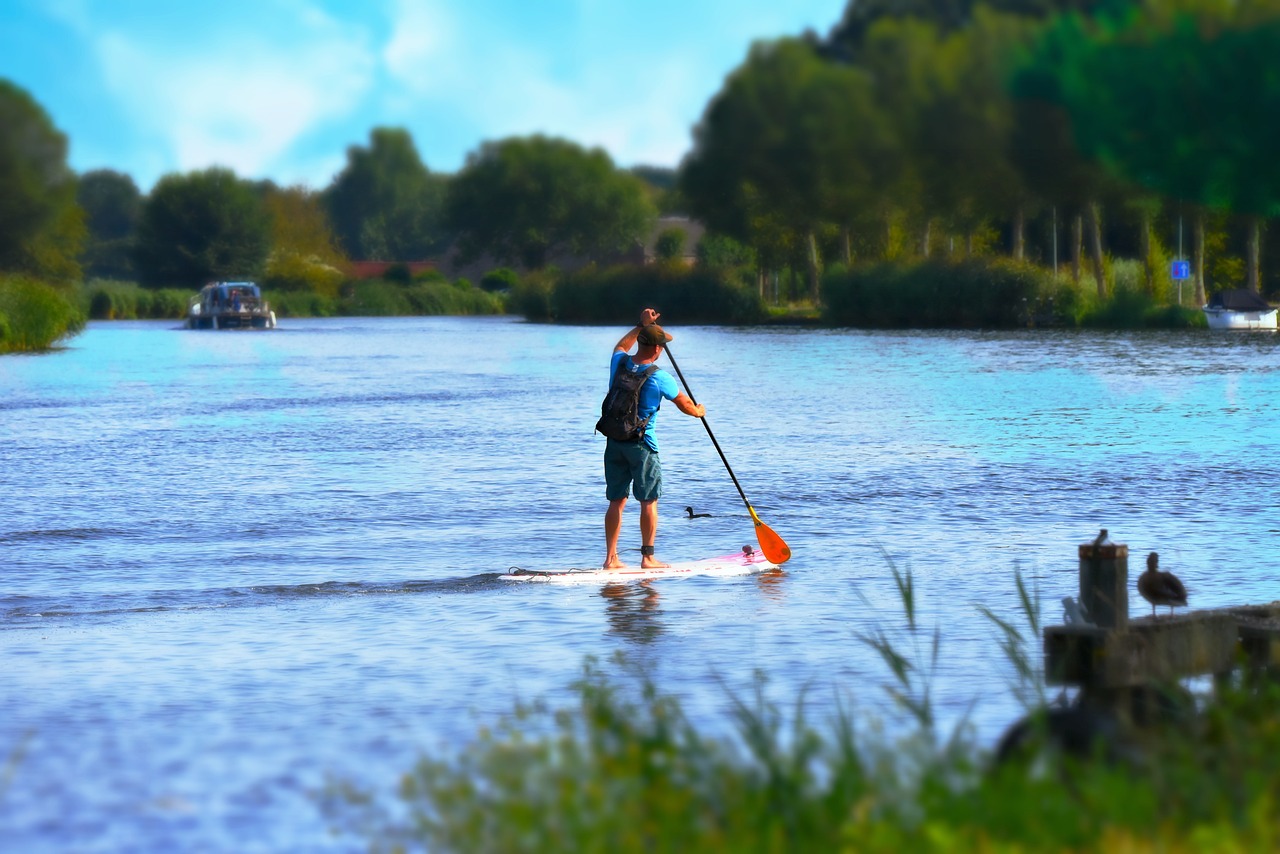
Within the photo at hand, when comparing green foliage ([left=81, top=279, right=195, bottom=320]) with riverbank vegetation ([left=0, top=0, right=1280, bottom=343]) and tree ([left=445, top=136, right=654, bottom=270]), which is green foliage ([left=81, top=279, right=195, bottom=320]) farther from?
tree ([left=445, top=136, right=654, bottom=270])

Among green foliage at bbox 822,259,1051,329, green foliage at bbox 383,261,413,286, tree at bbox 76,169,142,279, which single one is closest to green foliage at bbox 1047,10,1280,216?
green foliage at bbox 822,259,1051,329

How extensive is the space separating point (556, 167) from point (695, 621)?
10694 cm

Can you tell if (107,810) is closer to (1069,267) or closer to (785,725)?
(785,725)

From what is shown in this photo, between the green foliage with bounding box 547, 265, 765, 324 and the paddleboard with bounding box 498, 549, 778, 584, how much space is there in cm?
6782

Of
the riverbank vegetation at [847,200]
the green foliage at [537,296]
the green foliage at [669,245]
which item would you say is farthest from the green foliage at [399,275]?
the green foliage at [537,296]

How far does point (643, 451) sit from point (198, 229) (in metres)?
112

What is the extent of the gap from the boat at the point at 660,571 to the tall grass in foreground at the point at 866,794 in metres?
6.83

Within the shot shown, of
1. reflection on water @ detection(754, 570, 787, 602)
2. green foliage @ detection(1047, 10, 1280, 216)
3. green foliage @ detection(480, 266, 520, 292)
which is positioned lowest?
reflection on water @ detection(754, 570, 787, 602)

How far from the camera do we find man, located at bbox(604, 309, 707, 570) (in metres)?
13.1

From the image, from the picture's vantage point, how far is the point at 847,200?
28766 millimetres

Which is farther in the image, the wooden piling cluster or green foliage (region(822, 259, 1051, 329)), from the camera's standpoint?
green foliage (region(822, 259, 1051, 329))

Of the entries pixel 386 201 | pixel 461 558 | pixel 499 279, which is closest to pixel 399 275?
pixel 499 279

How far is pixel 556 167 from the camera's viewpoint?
4616 inches

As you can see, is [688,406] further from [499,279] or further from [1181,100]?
[499,279]
